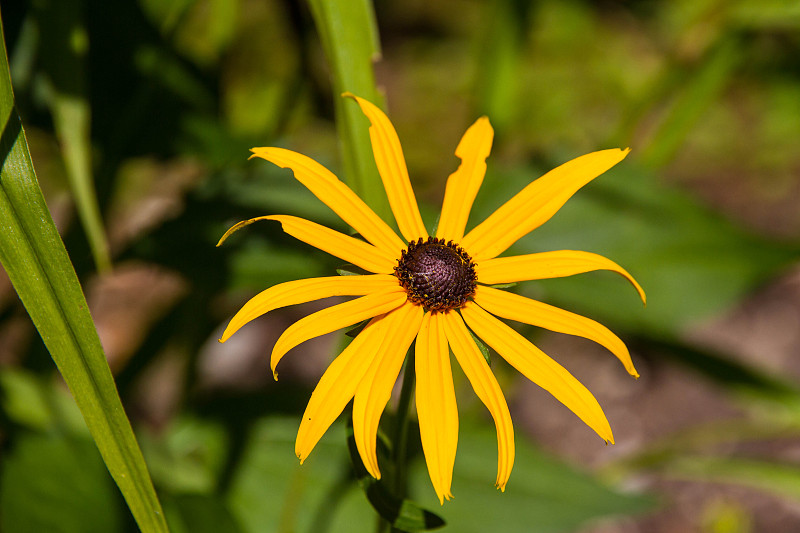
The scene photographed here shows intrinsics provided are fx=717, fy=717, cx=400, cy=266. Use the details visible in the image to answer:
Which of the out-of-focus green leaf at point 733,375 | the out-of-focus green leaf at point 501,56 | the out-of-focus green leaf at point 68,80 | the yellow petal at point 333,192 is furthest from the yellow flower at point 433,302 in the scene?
the out-of-focus green leaf at point 733,375

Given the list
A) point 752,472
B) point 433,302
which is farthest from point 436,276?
point 752,472

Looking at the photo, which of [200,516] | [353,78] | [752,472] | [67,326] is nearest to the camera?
[67,326]

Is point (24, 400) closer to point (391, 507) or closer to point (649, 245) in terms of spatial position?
point (391, 507)

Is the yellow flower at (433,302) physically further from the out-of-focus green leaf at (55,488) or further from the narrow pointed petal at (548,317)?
the out-of-focus green leaf at (55,488)

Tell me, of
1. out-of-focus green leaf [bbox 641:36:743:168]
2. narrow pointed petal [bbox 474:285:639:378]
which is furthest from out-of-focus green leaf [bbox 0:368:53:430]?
out-of-focus green leaf [bbox 641:36:743:168]

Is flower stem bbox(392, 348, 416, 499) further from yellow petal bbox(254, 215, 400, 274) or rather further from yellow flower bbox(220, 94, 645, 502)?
yellow petal bbox(254, 215, 400, 274)
